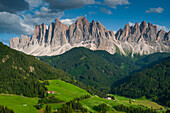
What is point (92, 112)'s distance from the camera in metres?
183

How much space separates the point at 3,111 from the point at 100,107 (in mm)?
99182

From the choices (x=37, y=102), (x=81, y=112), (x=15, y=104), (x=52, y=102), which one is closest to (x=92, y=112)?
(x=81, y=112)

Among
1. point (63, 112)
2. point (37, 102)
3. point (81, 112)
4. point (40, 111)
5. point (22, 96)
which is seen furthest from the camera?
point (22, 96)

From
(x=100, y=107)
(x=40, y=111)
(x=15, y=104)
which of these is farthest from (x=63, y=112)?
(x=100, y=107)

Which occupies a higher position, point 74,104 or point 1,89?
point 1,89

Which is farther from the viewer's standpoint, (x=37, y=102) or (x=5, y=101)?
(x=37, y=102)

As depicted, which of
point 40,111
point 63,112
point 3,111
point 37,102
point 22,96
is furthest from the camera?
point 22,96

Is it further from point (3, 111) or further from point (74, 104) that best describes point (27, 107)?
point (74, 104)

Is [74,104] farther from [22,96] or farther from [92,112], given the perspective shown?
[22,96]

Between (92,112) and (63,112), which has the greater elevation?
(63,112)

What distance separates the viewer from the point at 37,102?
18625cm

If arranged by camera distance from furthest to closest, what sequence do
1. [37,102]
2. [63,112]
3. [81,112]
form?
[37,102], [81,112], [63,112]

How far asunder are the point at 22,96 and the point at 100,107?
85.5 m

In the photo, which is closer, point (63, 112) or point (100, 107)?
point (63, 112)
